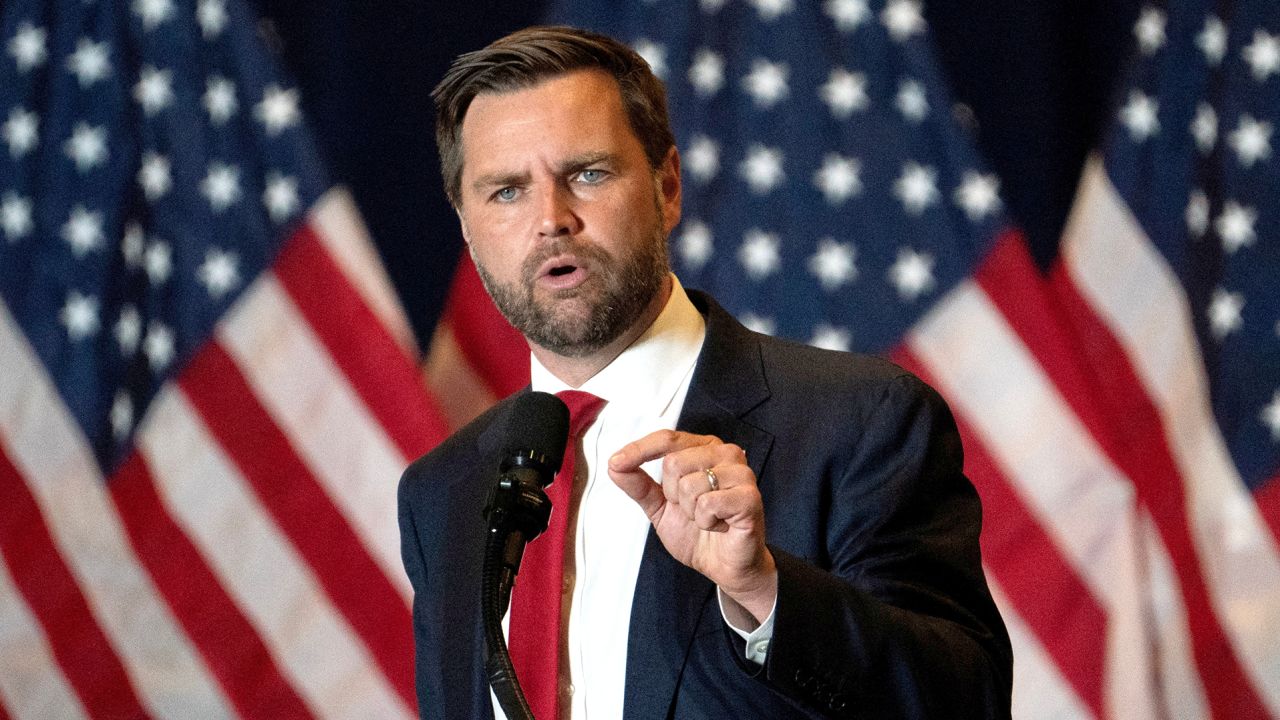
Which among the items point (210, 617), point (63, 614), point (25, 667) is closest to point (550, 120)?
point (210, 617)

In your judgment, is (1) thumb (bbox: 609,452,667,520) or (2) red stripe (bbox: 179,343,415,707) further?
(2) red stripe (bbox: 179,343,415,707)

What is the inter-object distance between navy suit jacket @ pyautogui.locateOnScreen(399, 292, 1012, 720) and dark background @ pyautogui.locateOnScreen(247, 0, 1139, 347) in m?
1.72

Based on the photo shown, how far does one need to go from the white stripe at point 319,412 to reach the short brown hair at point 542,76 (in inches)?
55.2

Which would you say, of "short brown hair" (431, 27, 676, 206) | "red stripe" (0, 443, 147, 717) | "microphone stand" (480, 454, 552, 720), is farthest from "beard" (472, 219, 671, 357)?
"red stripe" (0, 443, 147, 717)

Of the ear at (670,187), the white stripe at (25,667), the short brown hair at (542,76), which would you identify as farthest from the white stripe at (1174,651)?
the white stripe at (25,667)

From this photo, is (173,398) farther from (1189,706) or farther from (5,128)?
(1189,706)

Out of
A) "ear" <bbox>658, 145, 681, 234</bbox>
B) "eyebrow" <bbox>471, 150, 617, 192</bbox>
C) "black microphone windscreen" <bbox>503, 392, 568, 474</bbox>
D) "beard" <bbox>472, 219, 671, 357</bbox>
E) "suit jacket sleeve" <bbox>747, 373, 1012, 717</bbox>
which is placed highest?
"eyebrow" <bbox>471, 150, 617, 192</bbox>

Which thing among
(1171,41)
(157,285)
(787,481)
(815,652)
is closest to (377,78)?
(157,285)

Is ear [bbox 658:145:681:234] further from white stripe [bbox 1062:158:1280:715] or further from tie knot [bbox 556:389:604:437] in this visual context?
white stripe [bbox 1062:158:1280:715]

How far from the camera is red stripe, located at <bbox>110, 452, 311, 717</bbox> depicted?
326 centimetres

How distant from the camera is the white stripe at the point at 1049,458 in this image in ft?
10.2

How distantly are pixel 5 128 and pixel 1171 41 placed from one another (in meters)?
2.94

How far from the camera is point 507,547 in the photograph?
4.18 feet

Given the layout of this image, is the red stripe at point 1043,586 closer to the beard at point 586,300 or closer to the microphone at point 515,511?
the beard at point 586,300
